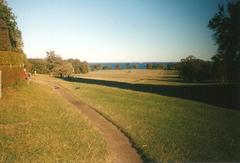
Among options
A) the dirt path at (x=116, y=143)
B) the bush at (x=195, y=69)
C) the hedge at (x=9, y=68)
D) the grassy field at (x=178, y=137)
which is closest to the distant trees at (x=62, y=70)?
the bush at (x=195, y=69)

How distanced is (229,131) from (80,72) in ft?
455

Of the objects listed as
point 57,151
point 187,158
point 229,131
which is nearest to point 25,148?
point 57,151

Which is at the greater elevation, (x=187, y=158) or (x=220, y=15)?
(x=220, y=15)

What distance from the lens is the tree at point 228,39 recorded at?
119 ft

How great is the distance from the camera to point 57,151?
11.4m

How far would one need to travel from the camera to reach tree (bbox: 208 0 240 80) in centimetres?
3619

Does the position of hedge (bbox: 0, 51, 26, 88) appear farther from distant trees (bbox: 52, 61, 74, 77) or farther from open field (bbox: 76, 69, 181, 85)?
distant trees (bbox: 52, 61, 74, 77)

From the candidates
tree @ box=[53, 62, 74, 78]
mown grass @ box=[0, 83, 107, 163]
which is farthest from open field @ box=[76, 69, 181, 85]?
mown grass @ box=[0, 83, 107, 163]

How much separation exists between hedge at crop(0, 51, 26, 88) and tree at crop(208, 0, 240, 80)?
2762 centimetres

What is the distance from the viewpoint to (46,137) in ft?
43.5

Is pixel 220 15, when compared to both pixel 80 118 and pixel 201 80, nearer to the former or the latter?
pixel 80 118

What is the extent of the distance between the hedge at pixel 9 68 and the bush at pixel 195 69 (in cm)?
5758

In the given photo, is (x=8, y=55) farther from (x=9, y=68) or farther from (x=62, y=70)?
(x=62, y=70)

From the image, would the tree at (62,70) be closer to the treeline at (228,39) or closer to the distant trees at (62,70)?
the distant trees at (62,70)
